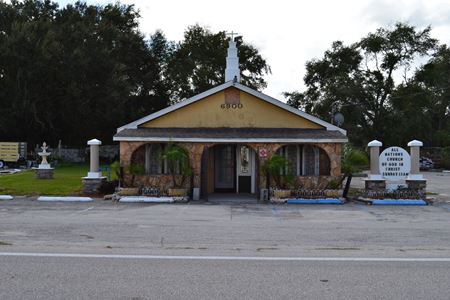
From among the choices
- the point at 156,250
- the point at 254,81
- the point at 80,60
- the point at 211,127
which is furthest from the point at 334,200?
the point at 254,81

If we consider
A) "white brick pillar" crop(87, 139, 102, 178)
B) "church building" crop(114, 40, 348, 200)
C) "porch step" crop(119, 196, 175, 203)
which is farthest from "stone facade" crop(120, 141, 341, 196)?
"white brick pillar" crop(87, 139, 102, 178)

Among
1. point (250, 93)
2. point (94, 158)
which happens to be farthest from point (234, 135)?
point (94, 158)

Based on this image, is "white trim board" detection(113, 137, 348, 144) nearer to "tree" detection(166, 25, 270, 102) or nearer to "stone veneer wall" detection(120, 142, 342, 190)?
"stone veneer wall" detection(120, 142, 342, 190)

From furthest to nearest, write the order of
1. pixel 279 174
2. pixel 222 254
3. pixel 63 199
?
pixel 279 174, pixel 63 199, pixel 222 254

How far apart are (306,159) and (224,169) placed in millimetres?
3522

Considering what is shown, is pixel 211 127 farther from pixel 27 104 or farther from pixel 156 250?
pixel 27 104

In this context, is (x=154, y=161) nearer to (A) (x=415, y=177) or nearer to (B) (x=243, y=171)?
(B) (x=243, y=171)

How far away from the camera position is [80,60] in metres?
43.9

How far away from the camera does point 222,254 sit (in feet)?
29.0

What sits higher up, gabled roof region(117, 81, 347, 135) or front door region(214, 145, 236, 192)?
gabled roof region(117, 81, 347, 135)

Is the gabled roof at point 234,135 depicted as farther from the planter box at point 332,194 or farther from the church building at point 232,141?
the planter box at point 332,194

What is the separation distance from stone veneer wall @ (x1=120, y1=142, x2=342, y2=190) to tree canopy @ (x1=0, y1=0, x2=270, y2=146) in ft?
83.0

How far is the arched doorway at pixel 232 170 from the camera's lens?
21656 millimetres

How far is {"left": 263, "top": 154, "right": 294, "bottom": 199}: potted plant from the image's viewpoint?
1881 centimetres
